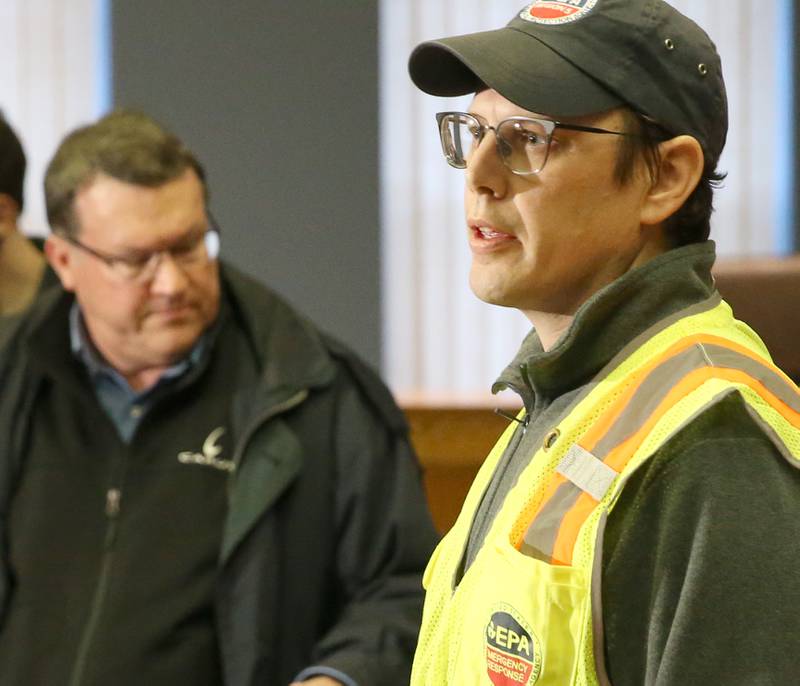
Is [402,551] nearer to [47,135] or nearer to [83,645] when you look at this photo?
[83,645]

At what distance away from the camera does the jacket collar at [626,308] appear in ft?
3.35

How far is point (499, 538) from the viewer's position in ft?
3.26

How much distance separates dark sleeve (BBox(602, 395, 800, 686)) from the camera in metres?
0.84

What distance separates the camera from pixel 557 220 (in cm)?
106

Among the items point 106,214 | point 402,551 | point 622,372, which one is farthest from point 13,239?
point 622,372

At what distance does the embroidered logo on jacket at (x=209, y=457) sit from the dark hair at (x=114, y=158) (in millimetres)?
427

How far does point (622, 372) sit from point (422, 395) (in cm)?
165

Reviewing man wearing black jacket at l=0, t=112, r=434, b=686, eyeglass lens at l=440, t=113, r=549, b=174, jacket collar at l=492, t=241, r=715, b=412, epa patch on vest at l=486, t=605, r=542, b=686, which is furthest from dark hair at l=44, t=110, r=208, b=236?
epa patch on vest at l=486, t=605, r=542, b=686

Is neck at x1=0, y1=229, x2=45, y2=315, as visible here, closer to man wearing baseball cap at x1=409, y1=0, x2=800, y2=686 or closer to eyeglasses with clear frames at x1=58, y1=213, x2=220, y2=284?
eyeglasses with clear frames at x1=58, y1=213, x2=220, y2=284

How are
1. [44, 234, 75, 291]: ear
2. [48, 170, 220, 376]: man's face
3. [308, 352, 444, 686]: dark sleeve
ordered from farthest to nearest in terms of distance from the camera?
1. [44, 234, 75, 291]: ear
2. [48, 170, 220, 376]: man's face
3. [308, 352, 444, 686]: dark sleeve

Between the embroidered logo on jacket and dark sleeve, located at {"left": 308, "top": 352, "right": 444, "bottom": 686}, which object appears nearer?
dark sleeve, located at {"left": 308, "top": 352, "right": 444, "bottom": 686}

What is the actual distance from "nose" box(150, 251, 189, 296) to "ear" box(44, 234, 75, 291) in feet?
0.58

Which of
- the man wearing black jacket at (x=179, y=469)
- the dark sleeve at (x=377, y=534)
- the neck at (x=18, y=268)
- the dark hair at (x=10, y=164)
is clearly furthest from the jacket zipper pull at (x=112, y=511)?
the dark hair at (x=10, y=164)

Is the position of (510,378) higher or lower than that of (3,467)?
higher
